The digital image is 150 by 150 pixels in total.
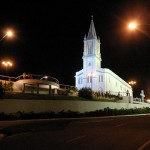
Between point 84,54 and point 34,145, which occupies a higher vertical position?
point 84,54

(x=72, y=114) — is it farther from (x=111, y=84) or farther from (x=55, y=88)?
(x=111, y=84)

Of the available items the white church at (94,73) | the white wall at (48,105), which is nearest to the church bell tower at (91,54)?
the white church at (94,73)

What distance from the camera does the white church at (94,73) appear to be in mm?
99562

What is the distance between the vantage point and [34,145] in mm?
12391

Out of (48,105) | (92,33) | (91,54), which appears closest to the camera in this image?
(48,105)

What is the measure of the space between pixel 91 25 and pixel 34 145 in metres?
100.0

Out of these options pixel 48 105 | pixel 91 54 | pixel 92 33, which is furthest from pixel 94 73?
pixel 48 105

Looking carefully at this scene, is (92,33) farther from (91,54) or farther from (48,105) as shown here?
(48,105)

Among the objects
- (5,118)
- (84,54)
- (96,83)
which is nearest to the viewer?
(5,118)

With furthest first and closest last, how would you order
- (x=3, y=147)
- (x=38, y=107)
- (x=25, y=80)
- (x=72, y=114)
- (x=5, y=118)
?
1. (x=25, y=80)
2. (x=72, y=114)
3. (x=38, y=107)
4. (x=5, y=118)
5. (x=3, y=147)

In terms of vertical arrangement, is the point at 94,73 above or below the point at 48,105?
above

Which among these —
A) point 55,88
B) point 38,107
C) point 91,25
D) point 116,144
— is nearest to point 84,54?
point 91,25

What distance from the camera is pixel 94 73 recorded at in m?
102

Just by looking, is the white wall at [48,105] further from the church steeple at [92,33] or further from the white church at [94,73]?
the church steeple at [92,33]
